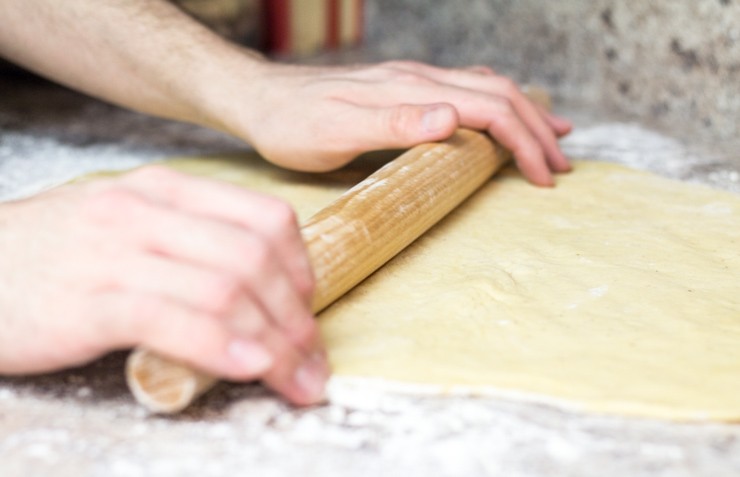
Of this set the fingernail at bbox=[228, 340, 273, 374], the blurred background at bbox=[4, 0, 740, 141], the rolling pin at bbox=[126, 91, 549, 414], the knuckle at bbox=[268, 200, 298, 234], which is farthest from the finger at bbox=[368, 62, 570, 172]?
the fingernail at bbox=[228, 340, 273, 374]

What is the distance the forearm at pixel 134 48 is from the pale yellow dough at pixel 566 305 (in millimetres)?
275

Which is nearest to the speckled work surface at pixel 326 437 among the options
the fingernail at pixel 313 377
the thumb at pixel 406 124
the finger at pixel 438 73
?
the fingernail at pixel 313 377

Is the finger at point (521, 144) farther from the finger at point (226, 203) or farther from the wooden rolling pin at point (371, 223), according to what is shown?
the finger at point (226, 203)

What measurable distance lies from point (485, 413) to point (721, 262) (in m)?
0.59

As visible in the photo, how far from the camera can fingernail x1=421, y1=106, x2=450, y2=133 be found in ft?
4.58

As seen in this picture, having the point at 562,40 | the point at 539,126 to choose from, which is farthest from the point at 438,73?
the point at 562,40

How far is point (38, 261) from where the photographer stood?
2.84 feet

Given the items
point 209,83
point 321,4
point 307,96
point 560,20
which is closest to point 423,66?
point 307,96

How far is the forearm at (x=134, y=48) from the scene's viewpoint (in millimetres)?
1648

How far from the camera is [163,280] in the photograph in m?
0.80

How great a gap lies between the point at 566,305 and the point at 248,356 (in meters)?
0.51

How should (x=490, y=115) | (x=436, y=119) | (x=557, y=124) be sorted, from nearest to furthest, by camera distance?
(x=436, y=119), (x=490, y=115), (x=557, y=124)

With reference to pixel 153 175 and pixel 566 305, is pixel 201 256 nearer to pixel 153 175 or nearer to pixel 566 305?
pixel 153 175

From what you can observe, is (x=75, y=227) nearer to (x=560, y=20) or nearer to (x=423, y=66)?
(x=423, y=66)
